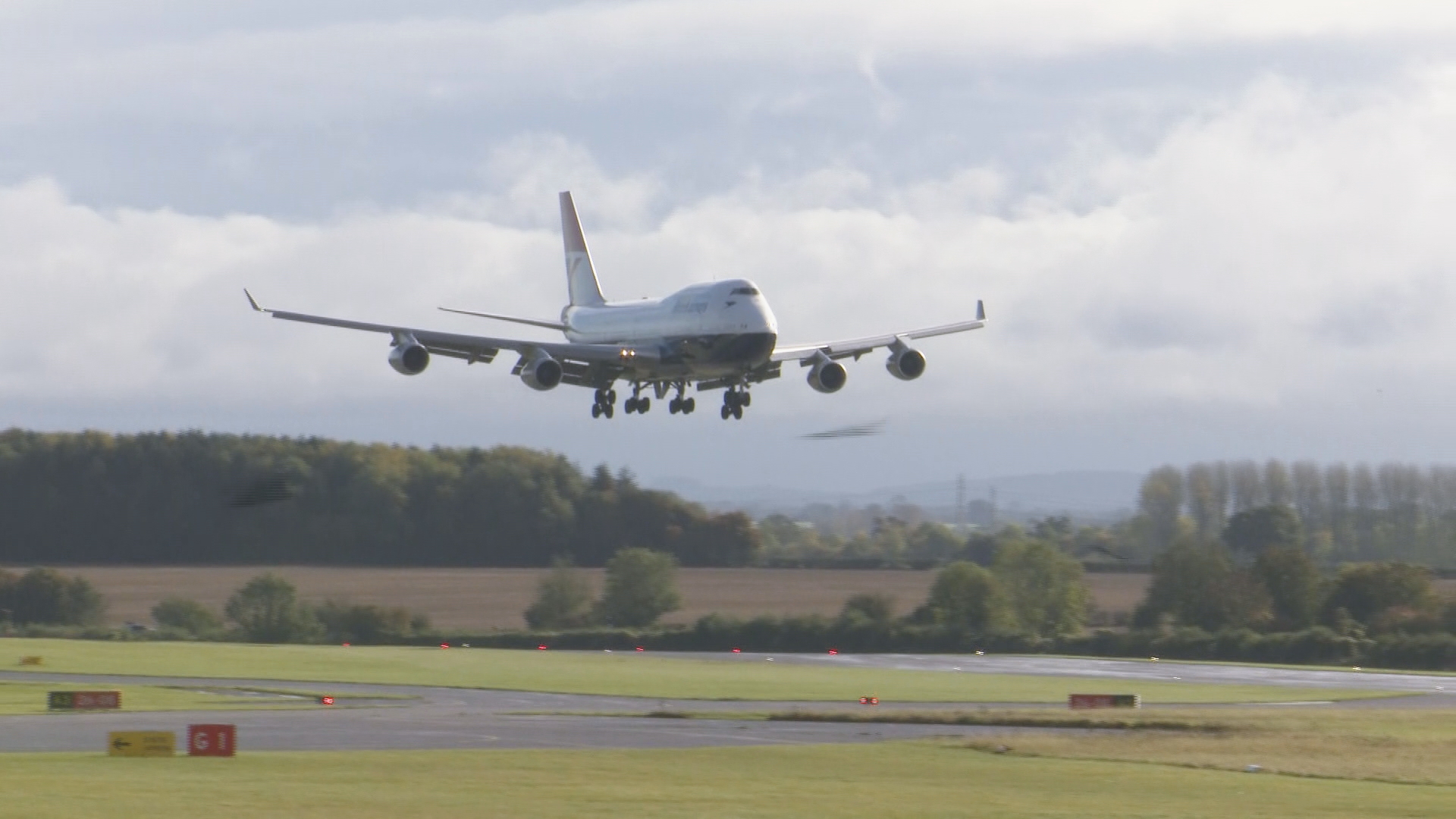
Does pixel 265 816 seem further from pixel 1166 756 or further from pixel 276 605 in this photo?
pixel 276 605

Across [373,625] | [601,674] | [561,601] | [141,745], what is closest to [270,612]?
[373,625]

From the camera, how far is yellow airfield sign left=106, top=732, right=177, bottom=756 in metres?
46.0

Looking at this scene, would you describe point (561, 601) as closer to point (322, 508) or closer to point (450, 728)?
point (322, 508)

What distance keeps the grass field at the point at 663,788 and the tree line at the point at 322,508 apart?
57630 mm

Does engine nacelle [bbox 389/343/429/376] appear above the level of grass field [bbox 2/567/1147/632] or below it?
above

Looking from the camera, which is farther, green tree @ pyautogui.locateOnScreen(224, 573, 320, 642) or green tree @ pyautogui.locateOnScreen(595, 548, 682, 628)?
green tree @ pyautogui.locateOnScreen(595, 548, 682, 628)

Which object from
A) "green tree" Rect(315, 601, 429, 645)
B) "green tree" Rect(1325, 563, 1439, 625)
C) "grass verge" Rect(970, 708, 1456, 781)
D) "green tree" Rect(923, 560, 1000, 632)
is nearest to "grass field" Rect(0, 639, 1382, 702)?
"green tree" Rect(315, 601, 429, 645)

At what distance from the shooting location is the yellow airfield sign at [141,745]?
45969 millimetres

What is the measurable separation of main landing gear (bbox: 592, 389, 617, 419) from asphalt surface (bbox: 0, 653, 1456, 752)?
452 inches

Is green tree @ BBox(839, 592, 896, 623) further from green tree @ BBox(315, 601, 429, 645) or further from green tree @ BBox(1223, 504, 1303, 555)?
green tree @ BBox(315, 601, 429, 645)

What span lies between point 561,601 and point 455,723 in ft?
208

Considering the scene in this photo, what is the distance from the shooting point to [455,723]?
61938mm

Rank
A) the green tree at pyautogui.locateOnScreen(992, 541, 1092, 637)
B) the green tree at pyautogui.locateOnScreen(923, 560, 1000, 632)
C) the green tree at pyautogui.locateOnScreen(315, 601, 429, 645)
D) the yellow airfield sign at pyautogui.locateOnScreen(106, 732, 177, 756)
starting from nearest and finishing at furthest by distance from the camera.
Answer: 1. the yellow airfield sign at pyautogui.locateOnScreen(106, 732, 177, 756)
2. the green tree at pyautogui.locateOnScreen(315, 601, 429, 645)
3. the green tree at pyautogui.locateOnScreen(923, 560, 1000, 632)
4. the green tree at pyautogui.locateOnScreen(992, 541, 1092, 637)

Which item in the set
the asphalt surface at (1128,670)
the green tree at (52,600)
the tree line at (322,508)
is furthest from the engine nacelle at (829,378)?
the green tree at (52,600)
